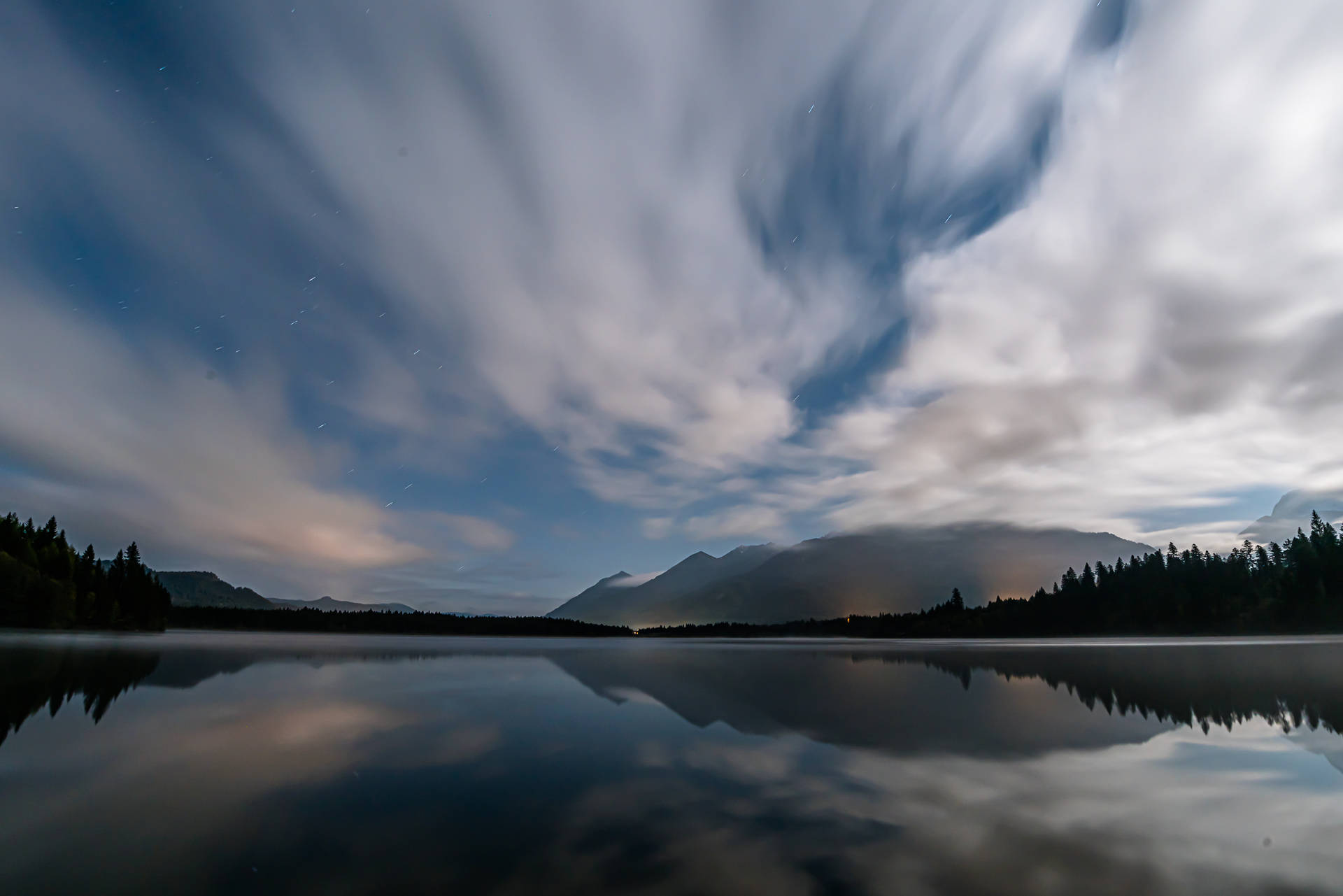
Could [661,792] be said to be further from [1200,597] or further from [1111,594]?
[1111,594]

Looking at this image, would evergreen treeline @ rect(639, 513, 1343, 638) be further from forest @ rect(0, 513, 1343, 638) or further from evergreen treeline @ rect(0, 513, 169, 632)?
evergreen treeline @ rect(0, 513, 169, 632)

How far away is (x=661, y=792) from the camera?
1536cm

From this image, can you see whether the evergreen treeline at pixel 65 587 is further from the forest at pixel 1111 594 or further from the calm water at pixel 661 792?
the calm water at pixel 661 792

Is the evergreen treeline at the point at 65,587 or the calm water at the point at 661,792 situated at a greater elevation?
the evergreen treeline at the point at 65,587

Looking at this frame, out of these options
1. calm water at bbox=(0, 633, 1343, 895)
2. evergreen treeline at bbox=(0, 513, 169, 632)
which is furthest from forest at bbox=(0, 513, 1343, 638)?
calm water at bbox=(0, 633, 1343, 895)

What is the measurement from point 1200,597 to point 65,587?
778ft

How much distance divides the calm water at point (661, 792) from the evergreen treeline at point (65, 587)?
9441 centimetres

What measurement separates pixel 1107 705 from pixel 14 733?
1779 inches

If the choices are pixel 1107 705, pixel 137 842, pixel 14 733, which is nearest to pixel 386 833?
pixel 137 842

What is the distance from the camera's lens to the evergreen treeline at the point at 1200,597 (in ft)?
429

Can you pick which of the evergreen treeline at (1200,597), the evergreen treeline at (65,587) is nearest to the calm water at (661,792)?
the evergreen treeline at (65,587)

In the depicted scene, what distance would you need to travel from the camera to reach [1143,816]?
13.8 meters

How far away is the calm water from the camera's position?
10.5 metres

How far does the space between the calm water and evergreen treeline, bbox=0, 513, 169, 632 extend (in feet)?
310
